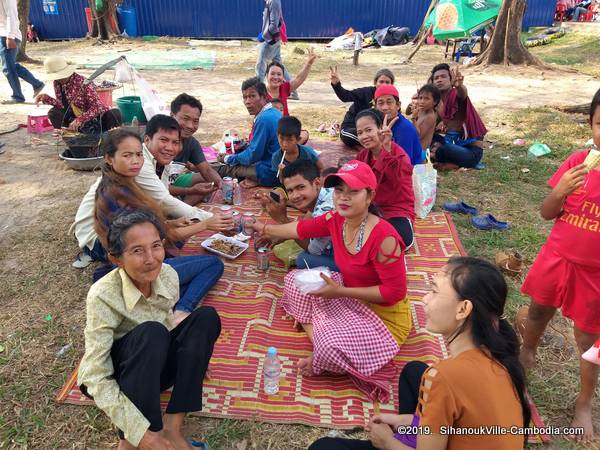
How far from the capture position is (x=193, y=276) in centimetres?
353

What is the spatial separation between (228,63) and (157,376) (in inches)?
536

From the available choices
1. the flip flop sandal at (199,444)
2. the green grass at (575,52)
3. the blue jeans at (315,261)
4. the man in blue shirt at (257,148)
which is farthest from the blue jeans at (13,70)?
the green grass at (575,52)

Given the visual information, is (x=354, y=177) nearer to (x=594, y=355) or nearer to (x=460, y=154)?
(x=594, y=355)

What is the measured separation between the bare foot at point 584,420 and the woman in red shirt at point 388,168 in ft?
6.03

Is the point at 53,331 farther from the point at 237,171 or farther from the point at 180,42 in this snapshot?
the point at 180,42

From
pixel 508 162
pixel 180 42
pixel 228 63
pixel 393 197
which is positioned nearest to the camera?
pixel 393 197

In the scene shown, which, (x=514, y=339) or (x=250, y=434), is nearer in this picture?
(x=514, y=339)

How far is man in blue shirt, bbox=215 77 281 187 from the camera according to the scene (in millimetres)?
5297

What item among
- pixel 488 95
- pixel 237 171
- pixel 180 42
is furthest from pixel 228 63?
pixel 237 171

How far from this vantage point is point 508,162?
21.2 ft

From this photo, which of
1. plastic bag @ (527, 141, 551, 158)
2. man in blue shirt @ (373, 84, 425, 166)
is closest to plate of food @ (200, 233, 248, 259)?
man in blue shirt @ (373, 84, 425, 166)

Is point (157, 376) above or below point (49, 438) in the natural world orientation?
above

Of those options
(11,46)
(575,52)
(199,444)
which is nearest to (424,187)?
(199,444)

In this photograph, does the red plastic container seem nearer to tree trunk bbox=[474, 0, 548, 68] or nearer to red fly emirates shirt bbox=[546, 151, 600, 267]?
red fly emirates shirt bbox=[546, 151, 600, 267]
